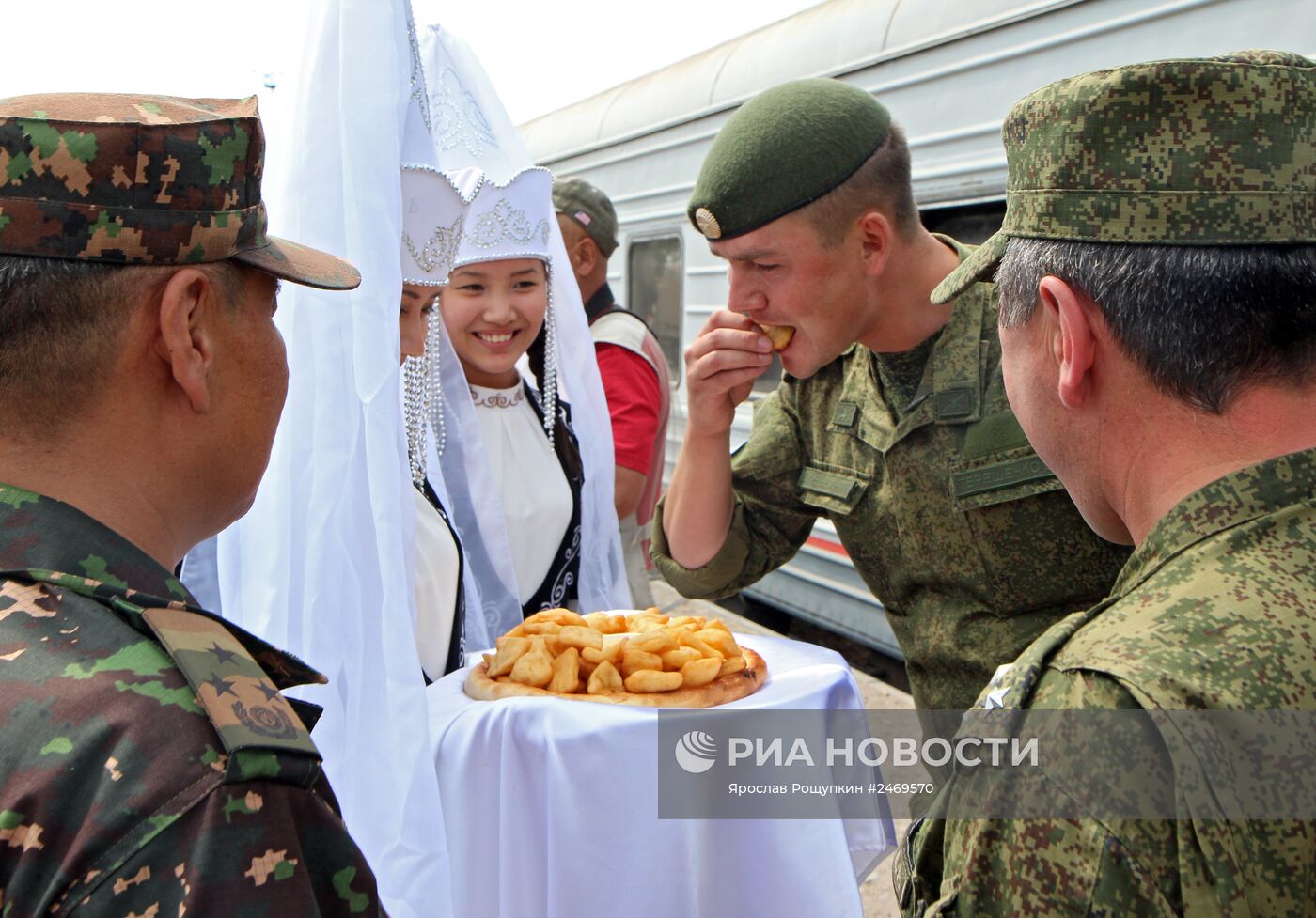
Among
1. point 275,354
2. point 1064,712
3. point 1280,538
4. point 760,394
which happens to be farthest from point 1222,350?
point 760,394

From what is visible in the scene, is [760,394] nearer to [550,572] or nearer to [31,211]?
[550,572]

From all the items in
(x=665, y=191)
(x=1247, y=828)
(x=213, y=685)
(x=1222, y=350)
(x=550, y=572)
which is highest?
(x=665, y=191)

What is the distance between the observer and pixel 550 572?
9.31 feet

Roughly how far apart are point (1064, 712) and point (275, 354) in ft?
2.65

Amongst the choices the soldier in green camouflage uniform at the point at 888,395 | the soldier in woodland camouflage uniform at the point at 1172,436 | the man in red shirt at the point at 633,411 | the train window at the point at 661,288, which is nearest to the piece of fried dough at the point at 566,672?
the soldier in green camouflage uniform at the point at 888,395

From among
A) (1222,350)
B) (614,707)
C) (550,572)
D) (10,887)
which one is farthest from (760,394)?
(10,887)

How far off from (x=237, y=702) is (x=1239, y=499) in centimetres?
88

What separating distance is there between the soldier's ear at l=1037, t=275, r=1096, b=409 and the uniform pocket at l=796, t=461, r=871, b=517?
44.4 inches

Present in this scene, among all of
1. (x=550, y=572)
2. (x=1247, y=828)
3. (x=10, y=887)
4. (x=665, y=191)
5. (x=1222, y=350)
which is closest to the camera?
(x=10, y=887)

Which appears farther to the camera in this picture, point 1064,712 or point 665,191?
point 665,191

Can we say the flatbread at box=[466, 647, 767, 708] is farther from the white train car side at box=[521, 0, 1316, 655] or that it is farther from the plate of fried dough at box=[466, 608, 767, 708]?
the white train car side at box=[521, 0, 1316, 655]

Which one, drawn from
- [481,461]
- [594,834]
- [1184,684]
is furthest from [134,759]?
[481,461]

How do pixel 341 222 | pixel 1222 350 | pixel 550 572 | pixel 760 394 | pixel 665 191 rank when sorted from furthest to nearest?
pixel 665 191 → pixel 760 394 → pixel 550 572 → pixel 341 222 → pixel 1222 350

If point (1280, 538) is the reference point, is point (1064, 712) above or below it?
below
